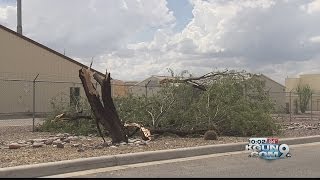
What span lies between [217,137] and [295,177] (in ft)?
23.2

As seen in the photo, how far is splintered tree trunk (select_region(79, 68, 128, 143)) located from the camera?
560 inches

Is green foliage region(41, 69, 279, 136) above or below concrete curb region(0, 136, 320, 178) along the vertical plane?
above

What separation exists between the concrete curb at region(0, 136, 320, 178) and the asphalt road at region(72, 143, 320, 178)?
0.29 meters

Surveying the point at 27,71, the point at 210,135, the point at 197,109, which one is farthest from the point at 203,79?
the point at 27,71

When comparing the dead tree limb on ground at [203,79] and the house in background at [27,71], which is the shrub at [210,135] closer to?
the dead tree limb on ground at [203,79]

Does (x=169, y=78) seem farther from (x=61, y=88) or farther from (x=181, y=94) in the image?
(x=61, y=88)

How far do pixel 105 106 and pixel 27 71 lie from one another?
26.1 m

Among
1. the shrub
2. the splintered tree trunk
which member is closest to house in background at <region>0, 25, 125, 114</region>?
the shrub

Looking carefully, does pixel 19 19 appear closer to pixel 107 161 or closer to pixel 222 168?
pixel 107 161

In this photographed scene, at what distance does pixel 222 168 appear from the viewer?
1098 cm

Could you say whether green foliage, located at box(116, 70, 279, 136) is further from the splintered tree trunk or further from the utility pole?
the utility pole

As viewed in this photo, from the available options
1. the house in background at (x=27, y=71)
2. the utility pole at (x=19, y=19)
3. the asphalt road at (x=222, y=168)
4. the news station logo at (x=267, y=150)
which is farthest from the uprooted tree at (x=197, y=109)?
the utility pole at (x=19, y=19)

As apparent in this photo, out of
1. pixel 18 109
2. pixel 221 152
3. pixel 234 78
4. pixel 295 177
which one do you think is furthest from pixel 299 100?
pixel 295 177

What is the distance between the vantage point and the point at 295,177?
9.62 m
